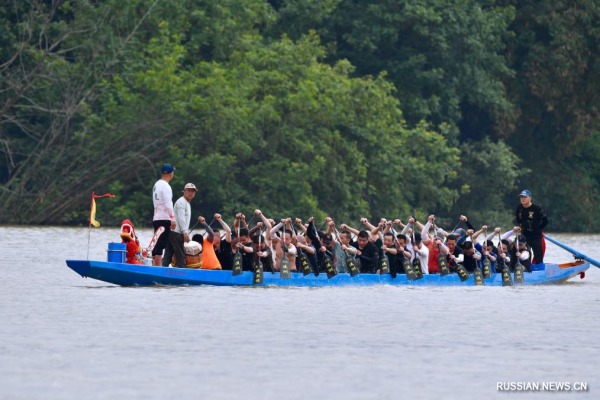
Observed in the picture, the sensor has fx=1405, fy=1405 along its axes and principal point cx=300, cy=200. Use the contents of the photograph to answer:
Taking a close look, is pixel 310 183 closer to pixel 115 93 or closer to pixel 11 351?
pixel 115 93

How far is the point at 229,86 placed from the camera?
1937 inches

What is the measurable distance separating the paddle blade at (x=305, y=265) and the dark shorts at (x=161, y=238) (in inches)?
93.4

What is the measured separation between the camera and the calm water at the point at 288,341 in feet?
40.3

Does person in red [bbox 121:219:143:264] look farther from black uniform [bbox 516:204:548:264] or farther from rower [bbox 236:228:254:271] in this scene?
black uniform [bbox 516:204:548:264]

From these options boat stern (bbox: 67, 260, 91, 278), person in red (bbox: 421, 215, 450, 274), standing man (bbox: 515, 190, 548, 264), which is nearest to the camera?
boat stern (bbox: 67, 260, 91, 278)

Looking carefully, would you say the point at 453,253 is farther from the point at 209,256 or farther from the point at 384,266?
the point at 209,256

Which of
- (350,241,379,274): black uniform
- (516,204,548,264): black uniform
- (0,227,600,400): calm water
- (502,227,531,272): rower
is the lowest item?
(0,227,600,400): calm water

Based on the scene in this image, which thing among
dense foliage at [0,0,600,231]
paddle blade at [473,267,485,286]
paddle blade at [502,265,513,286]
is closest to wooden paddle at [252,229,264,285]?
paddle blade at [473,267,485,286]

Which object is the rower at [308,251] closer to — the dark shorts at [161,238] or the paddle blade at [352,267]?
the paddle blade at [352,267]

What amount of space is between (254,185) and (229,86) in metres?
3.59

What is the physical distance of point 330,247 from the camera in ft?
76.5

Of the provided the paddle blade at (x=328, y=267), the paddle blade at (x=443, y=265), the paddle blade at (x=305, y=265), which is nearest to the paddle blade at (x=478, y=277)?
the paddle blade at (x=443, y=265)

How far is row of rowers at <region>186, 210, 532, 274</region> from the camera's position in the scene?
22.3 metres

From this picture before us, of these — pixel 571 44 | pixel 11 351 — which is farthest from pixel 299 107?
pixel 11 351
